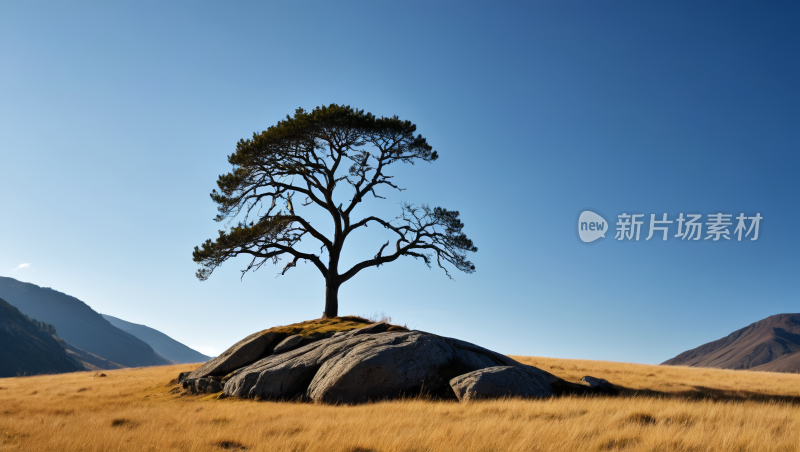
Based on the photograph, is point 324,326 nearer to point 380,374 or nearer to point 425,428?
point 380,374

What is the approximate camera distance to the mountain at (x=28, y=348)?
153250mm

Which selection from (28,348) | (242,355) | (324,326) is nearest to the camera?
(242,355)

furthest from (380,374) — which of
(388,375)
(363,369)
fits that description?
(363,369)

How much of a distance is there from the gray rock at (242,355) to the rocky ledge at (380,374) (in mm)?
94

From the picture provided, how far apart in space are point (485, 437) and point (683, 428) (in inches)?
154

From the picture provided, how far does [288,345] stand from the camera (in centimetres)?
1944

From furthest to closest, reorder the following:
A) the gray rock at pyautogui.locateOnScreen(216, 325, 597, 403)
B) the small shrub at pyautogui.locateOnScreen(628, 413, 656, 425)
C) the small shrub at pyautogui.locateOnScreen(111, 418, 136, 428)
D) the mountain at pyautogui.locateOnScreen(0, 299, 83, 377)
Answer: the mountain at pyautogui.locateOnScreen(0, 299, 83, 377) < the gray rock at pyautogui.locateOnScreen(216, 325, 597, 403) < the small shrub at pyautogui.locateOnScreen(111, 418, 136, 428) < the small shrub at pyautogui.locateOnScreen(628, 413, 656, 425)

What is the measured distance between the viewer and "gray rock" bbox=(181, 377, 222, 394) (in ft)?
59.0

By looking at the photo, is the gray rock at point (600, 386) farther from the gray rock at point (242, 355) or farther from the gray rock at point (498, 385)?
the gray rock at point (242, 355)

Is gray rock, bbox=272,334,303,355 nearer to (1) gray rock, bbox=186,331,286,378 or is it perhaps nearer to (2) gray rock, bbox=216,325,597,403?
(1) gray rock, bbox=186,331,286,378

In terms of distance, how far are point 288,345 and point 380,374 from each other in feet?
22.4

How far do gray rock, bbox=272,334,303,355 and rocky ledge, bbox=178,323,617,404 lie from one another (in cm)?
4

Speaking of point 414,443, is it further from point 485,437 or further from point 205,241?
point 205,241

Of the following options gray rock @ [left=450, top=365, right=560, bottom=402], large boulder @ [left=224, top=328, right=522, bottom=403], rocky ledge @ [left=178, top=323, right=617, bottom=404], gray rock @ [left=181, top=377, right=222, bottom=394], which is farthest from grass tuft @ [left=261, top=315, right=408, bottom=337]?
gray rock @ [left=450, top=365, right=560, bottom=402]
